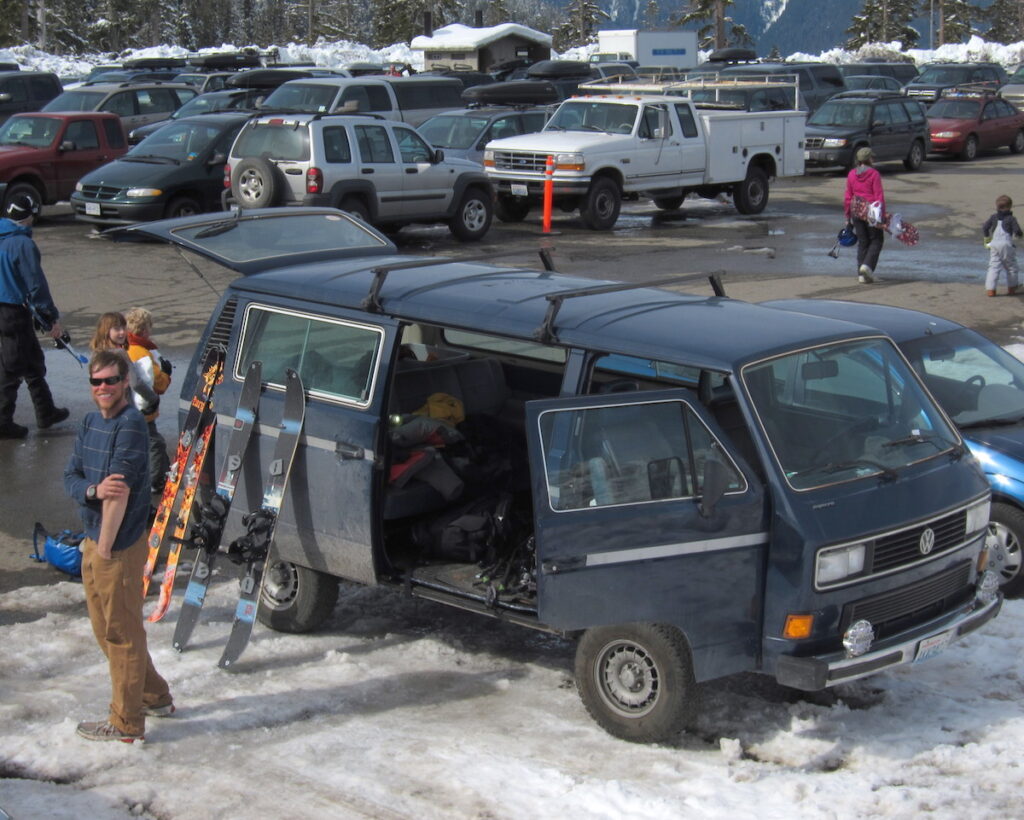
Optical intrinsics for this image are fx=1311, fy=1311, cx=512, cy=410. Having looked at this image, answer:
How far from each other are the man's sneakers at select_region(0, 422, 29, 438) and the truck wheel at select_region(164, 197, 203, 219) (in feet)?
30.4

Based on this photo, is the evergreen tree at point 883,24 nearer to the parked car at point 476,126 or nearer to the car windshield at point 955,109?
the car windshield at point 955,109

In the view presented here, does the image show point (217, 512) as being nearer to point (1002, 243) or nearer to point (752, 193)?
point (1002, 243)

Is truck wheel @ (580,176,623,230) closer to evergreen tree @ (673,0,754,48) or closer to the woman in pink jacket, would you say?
the woman in pink jacket

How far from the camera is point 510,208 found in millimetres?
22531

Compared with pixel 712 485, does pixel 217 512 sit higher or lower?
lower

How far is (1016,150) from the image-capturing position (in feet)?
116

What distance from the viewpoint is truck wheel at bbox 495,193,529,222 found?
878 inches

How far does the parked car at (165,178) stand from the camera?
19.2 metres

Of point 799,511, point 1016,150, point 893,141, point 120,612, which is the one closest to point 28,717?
point 120,612

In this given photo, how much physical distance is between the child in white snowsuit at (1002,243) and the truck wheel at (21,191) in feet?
46.3

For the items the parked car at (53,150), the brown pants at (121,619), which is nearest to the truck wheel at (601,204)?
the parked car at (53,150)

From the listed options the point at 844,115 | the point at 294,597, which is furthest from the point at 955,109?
the point at 294,597

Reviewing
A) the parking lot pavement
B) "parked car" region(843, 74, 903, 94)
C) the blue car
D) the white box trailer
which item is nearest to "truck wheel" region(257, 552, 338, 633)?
the parking lot pavement

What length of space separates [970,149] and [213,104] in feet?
62.6
